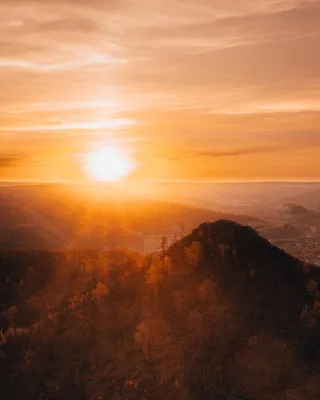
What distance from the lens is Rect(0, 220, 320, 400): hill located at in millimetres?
22891

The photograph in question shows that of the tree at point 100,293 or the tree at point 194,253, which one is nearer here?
the tree at point 100,293

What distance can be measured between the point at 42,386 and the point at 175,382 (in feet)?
23.0

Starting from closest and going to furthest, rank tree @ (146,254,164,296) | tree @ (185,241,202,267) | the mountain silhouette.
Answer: the mountain silhouette < tree @ (146,254,164,296) < tree @ (185,241,202,267)

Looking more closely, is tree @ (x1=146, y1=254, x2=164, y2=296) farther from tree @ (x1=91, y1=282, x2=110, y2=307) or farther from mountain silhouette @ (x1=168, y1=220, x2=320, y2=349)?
tree @ (x1=91, y1=282, x2=110, y2=307)

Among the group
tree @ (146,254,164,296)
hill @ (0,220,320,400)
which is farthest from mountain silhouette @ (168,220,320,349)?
tree @ (146,254,164,296)

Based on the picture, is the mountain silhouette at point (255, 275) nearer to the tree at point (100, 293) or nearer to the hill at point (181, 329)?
the hill at point (181, 329)

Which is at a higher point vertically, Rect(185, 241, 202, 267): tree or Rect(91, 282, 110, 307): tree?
Rect(185, 241, 202, 267): tree

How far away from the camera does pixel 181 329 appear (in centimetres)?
2703

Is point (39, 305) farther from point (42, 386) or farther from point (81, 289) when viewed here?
point (42, 386)

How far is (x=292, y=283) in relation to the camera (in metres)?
30.2

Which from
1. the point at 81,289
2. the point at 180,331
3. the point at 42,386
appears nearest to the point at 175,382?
the point at 180,331

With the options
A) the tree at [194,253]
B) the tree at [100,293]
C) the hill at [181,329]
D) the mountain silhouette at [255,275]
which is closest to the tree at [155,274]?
the hill at [181,329]

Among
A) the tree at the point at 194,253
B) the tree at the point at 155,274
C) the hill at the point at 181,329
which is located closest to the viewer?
the hill at the point at 181,329

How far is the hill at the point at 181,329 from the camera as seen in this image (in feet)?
75.1
